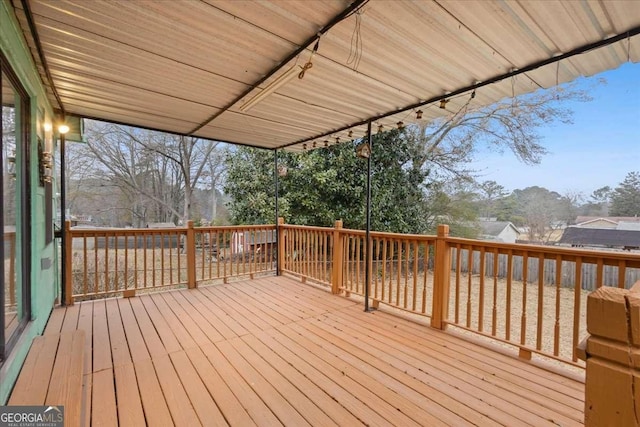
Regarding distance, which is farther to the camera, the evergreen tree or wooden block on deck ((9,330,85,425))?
the evergreen tree

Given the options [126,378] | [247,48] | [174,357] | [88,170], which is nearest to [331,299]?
[174,357]

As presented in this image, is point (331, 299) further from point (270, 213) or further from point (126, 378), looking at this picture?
point (270, 213)

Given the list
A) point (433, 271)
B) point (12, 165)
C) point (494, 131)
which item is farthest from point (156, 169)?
point (494, 131)

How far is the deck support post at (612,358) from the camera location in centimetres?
54

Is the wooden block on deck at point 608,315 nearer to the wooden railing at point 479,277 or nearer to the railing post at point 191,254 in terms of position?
the wooden railing at point 479,277

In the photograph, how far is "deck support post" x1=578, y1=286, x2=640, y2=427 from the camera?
535 millimetres

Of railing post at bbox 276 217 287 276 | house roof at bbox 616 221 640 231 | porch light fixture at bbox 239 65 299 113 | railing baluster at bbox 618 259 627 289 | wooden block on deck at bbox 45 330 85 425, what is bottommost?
wooden block on deck at bbox 45 330 85 425

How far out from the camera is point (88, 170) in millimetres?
12141

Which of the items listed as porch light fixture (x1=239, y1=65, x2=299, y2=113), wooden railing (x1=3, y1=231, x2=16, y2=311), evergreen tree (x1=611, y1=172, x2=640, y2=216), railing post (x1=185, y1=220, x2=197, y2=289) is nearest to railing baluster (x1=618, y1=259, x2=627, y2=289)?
porch light fixture (x1=239, y1=65, x2=299, y2=113)

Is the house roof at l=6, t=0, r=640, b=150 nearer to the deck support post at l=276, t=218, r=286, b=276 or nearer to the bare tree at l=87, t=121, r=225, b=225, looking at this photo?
the deck support post at l=276, t=218, r=286, b=276

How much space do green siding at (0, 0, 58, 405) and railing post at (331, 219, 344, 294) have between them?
3141mm

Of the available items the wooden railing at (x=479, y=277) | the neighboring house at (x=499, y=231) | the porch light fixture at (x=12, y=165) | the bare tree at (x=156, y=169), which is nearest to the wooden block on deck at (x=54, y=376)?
the porch light fixture at (x=12, y=165)

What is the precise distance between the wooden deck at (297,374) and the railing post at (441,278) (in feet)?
0.61

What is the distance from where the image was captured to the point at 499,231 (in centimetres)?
847
